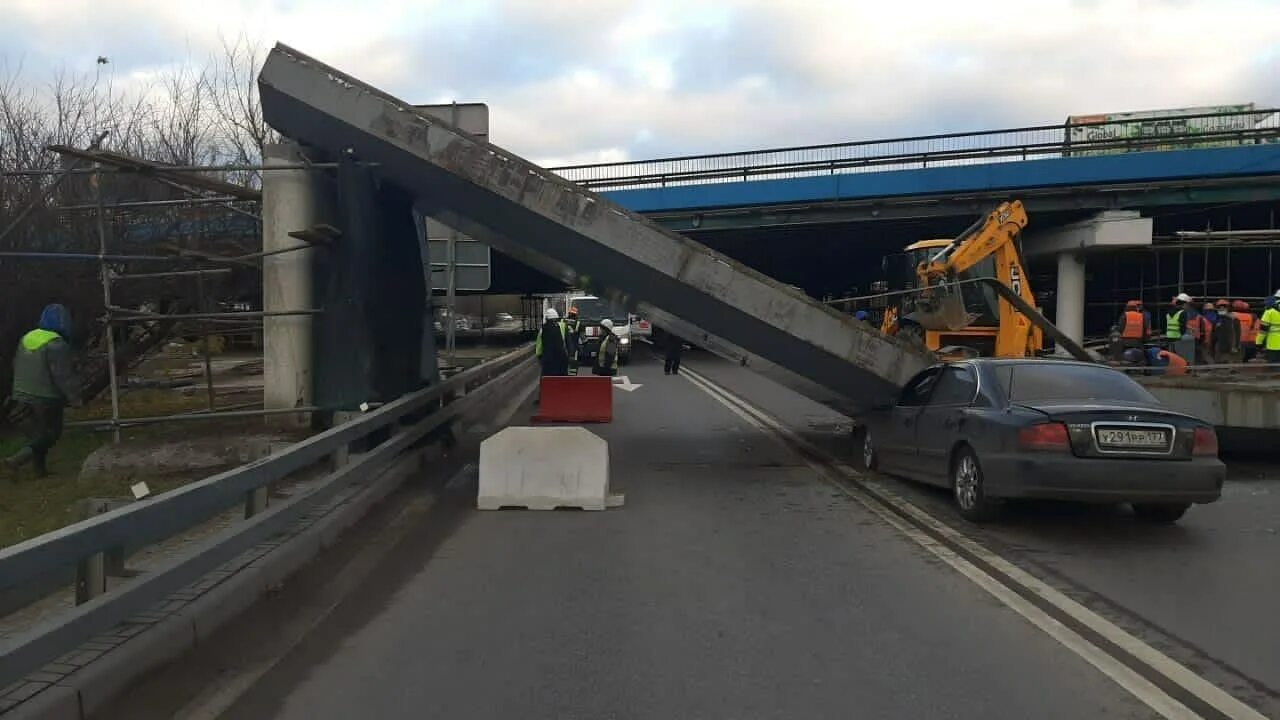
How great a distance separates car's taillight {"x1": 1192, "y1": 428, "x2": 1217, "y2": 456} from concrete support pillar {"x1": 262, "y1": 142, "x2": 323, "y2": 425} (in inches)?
362

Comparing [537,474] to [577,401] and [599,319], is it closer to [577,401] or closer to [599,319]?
[577,401]

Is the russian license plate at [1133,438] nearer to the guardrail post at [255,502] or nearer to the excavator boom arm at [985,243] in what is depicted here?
the guardrail post at [255,502]

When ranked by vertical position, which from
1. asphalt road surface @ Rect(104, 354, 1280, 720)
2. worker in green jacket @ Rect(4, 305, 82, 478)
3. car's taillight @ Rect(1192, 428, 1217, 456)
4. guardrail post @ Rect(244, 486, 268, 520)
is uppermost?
worker in green jacket @ Rect(4, 305, 82, 478)

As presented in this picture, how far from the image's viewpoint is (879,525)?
323 inches

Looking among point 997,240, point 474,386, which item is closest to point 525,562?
point 474,386

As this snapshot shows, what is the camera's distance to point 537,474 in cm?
890

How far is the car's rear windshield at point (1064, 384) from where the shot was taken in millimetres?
8164

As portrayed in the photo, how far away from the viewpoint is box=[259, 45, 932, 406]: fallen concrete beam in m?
9.80

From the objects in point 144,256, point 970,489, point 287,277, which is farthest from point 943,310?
point 144,256

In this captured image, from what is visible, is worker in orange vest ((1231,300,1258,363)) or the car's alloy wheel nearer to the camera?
the car's alloy wheel

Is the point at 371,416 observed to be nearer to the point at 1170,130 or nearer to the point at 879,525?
the point at 879,525

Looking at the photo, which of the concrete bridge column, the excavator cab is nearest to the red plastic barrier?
the excavator cab

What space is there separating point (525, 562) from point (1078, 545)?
4.33 metres

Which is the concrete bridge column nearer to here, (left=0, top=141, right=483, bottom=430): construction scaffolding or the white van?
the white van
